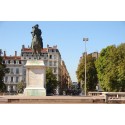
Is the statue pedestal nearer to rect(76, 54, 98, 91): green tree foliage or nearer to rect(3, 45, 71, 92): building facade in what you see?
rect(76, 54, 98, 91): green tree foliage

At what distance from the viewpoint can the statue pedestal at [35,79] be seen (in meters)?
25.0

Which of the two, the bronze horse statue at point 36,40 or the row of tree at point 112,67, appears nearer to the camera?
the bronze horse statue at point 36,40

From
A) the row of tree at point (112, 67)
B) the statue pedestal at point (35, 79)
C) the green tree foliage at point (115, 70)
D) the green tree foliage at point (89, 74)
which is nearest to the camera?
the statue pedestal at point (35, 79)

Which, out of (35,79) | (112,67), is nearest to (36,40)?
(35,79)

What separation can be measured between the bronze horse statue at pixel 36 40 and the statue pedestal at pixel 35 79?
1.45 m

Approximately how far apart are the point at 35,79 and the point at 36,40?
310 cm

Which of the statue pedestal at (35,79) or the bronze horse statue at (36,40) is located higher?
the bronze horse statue at (36,40)

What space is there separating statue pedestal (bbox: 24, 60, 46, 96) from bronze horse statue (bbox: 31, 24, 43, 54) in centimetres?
145

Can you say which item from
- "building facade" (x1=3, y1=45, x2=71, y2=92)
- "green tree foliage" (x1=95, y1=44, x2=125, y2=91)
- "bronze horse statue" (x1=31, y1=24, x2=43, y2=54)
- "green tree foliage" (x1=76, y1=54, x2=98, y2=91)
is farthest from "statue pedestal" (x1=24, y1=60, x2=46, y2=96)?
"building facade" (x1=3, y1=45, x2=71, y2=92)

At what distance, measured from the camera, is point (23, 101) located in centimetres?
1906

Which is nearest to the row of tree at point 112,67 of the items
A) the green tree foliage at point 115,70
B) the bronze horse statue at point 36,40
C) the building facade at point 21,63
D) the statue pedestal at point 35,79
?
the green tree foliage at point 115,70

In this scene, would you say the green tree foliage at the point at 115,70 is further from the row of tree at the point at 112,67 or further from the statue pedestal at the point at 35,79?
the statue pedestal at the point at 35,79

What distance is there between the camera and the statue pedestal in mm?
25047
